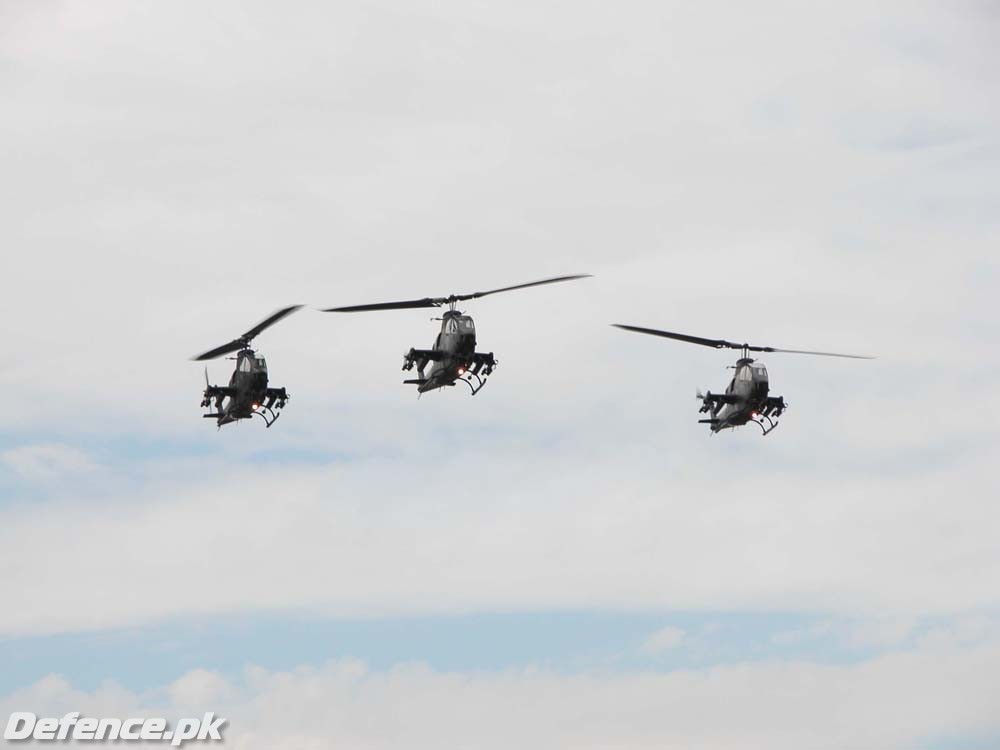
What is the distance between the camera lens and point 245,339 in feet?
381

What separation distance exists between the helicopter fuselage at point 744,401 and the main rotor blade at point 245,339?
28.1m

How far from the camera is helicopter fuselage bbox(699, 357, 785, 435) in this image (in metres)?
116

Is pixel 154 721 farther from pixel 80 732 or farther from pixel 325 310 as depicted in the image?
pixel 325 310

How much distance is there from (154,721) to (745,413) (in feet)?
141

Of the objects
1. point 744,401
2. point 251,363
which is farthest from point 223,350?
point 744,401

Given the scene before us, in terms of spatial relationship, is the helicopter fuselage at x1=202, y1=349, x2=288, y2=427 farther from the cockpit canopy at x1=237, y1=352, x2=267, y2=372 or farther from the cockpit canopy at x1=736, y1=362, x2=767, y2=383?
the cockpit canopy at x1=736, y1=362, x2=767, y2=383

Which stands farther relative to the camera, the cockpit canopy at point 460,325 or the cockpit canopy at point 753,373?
the cockpit canopy at point 753,373

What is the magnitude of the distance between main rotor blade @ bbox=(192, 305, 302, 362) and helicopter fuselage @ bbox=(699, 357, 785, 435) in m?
28.1

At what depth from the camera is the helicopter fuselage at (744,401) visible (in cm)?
11569

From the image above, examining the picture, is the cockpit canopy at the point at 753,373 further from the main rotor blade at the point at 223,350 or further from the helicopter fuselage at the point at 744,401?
the main rotor blade at the point at 223,350

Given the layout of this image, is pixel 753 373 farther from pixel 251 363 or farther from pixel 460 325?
pixel 251 363

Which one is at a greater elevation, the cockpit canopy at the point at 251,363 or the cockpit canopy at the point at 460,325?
the cockpit canopy at the point at 460,325

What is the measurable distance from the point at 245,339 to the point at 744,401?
3118 centimetres

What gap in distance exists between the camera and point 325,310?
102250mm
